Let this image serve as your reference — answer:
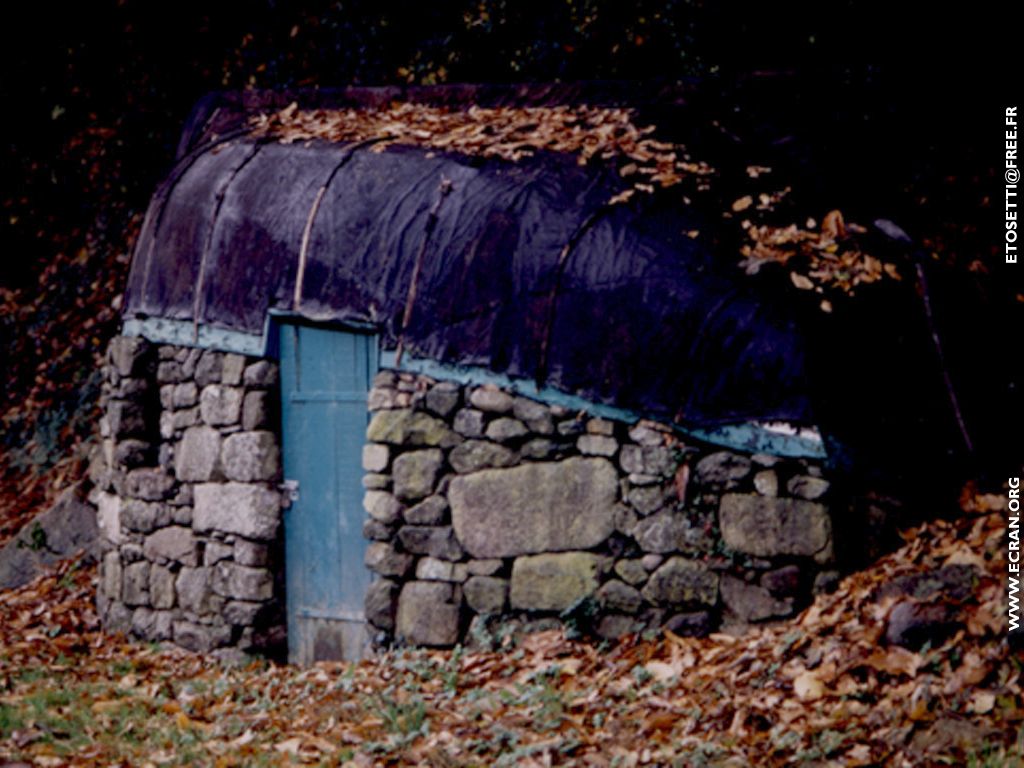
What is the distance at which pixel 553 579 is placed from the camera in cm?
654

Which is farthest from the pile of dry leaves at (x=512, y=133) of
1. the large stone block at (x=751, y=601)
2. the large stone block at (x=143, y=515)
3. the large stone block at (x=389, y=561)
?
the large stone block at (x=143, y=515)

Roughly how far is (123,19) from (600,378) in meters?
8.89

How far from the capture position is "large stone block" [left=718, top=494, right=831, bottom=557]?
598 centimetres

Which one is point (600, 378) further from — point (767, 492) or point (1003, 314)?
point (1003, 314)

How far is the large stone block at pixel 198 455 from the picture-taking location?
25.9 ft

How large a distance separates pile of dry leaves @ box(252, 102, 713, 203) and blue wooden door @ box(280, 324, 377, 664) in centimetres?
141

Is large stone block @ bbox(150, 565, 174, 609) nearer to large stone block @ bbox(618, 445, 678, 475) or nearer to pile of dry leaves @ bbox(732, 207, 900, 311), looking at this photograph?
large stone block @ bbox(618, 445, 678, 475)

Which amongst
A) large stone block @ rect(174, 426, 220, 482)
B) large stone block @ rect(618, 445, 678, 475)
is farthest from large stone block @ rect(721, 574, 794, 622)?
large stone block @ rect(174, 426, 220, 482)

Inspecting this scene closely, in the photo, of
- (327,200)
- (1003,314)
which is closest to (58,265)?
(327,200)

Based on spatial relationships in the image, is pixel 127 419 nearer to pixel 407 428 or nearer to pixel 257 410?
pixel 257 410

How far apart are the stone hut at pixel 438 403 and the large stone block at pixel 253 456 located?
0.02m

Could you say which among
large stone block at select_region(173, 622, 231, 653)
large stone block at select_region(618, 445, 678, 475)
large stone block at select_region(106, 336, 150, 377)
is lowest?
large stone block at select_region(173, 622, 231, 653)

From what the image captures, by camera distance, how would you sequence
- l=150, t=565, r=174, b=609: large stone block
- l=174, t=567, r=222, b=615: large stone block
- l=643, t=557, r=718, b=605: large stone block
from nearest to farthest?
l=643, t=557, r=718, b=605: large stone block → l=174, t=567, r=222, b=615: large stone block → l=150, t=565, r=174, b=609: large stone block

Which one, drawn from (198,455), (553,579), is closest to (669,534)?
(553,579)
